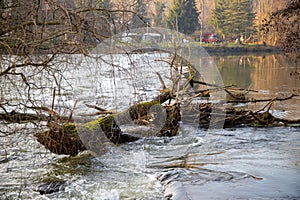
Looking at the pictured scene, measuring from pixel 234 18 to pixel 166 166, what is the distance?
41.9 m

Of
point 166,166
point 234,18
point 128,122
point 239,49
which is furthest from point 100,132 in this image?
point 234,18

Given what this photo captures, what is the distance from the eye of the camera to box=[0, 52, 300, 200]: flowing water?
596 centimetres

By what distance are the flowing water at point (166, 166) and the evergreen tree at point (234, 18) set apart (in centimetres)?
3785

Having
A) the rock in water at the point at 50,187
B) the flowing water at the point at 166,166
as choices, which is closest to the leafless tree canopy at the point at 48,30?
the flowing water at the point at 166,166

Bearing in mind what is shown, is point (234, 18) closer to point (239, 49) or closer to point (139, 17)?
point (239, 49)

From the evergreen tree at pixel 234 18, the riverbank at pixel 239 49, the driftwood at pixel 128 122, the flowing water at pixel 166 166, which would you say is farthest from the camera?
the evergreen tree at pixel 234 18

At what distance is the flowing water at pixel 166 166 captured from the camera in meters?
5.96

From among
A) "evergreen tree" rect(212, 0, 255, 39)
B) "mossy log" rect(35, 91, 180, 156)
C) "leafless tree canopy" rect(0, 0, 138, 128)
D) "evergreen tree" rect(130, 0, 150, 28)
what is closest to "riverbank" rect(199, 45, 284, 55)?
"evergreen tree" rect(212, 0, 255, 39)

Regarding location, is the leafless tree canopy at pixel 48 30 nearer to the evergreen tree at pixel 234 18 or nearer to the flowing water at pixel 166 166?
the flowing water at pixel 166 166

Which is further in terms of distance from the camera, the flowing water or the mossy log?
the mossy log

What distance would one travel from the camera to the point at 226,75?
22.8 meters

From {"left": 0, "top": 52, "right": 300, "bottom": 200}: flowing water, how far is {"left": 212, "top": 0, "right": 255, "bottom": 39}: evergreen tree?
37.9 m

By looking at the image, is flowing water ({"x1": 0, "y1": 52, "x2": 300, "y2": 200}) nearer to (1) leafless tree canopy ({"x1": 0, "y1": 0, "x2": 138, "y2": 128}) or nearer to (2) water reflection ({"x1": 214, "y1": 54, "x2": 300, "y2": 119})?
(1) leafless tree canopy ({"x1": 0, "y1": 0, "x2": 138, "y2": 128})

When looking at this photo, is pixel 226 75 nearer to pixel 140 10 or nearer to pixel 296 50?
pixel 296 50
